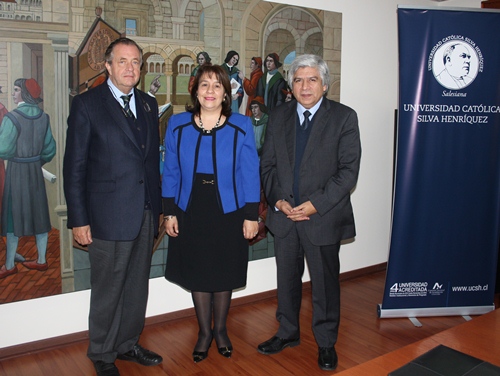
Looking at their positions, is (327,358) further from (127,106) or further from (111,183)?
(127,106)

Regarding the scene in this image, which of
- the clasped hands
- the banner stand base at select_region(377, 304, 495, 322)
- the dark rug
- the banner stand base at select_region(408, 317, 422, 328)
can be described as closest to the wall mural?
the clasped hands

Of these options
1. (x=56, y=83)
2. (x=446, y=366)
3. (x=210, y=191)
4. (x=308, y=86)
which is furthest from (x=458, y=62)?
(x=56, y=83)

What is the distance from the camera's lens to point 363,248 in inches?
182

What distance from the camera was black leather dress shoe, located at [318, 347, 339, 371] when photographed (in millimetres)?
2762

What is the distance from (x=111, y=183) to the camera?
2531mm

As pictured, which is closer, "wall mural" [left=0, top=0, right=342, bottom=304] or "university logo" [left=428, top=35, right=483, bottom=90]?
"wall mural" [left=0, top=0, right=342, bottom=304]

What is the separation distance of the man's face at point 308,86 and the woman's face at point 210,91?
17.4 inches

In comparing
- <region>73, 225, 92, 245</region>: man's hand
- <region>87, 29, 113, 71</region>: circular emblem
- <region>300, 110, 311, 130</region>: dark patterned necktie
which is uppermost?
<region>87, 29, 113, 71</region>: circular emblem

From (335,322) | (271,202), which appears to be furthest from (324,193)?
(335,322)

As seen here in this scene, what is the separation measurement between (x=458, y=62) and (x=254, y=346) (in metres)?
2.35

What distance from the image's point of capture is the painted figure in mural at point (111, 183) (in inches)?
98.3

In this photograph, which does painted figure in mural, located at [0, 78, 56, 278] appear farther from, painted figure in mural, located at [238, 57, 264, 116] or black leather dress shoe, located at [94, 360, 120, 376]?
painted figure in mural, located at [238, 57, 264, 116]

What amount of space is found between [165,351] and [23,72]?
5.98ft

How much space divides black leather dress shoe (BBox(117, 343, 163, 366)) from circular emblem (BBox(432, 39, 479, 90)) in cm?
258
